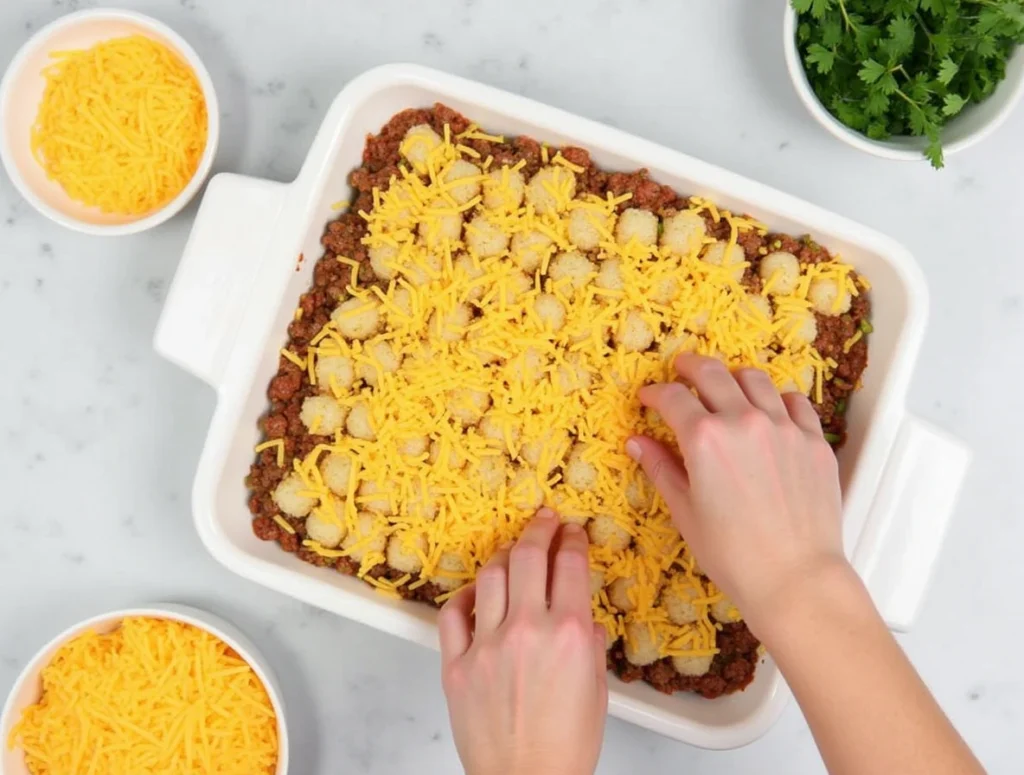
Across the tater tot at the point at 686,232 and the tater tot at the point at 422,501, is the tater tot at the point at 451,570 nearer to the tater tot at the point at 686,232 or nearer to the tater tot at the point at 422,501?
the tater tot at the point at 422,501

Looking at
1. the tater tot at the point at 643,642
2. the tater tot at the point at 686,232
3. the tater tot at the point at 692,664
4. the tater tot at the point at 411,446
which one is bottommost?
the tater tot at the point at 692,664

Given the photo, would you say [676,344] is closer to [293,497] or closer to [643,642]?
[643,642]

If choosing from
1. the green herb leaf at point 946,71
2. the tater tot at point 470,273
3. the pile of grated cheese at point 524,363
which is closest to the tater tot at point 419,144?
the pile of grated cheese at point 524,363

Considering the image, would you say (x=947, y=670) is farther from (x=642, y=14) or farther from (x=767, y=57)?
(x=642, y=14)

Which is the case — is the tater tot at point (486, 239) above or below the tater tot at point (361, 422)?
above

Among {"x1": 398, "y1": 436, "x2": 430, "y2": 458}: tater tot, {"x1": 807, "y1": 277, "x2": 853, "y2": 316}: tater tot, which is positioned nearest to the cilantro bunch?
{"x1": 807, "y1": 277, "x2": 853, "y2": 316}: tater tot

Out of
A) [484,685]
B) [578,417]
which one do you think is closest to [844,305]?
[578,417]
